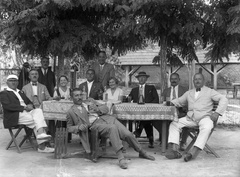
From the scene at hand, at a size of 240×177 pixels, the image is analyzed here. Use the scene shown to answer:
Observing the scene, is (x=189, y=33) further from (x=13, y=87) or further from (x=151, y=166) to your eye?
(x=13, y=87)

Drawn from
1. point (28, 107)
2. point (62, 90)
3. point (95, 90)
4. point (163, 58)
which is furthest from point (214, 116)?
point (28, 107)

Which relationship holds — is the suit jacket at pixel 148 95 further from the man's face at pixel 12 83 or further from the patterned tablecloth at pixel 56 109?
the man's face at pixel 12 83

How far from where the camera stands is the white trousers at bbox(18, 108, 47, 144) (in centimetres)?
616

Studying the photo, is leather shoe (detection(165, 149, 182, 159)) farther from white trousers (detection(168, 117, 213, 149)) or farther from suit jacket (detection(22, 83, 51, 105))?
suit jacket (detection(22, 83, 51, 105))

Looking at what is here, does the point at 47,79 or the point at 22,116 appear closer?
the point at 22,116

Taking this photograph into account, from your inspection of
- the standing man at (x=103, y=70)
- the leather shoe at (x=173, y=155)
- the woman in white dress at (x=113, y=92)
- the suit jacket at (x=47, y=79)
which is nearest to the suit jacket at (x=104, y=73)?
the standing man at (x=103, y=70)

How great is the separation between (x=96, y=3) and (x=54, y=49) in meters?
1.43

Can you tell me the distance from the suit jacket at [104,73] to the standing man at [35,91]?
123cm

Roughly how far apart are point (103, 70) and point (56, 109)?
172cm

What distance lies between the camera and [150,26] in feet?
23.9

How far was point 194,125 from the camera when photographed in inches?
237

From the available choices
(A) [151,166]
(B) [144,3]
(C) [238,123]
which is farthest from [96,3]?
(C) [238,123]

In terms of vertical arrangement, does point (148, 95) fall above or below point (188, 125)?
above

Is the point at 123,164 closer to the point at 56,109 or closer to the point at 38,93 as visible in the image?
the point at 56,109
